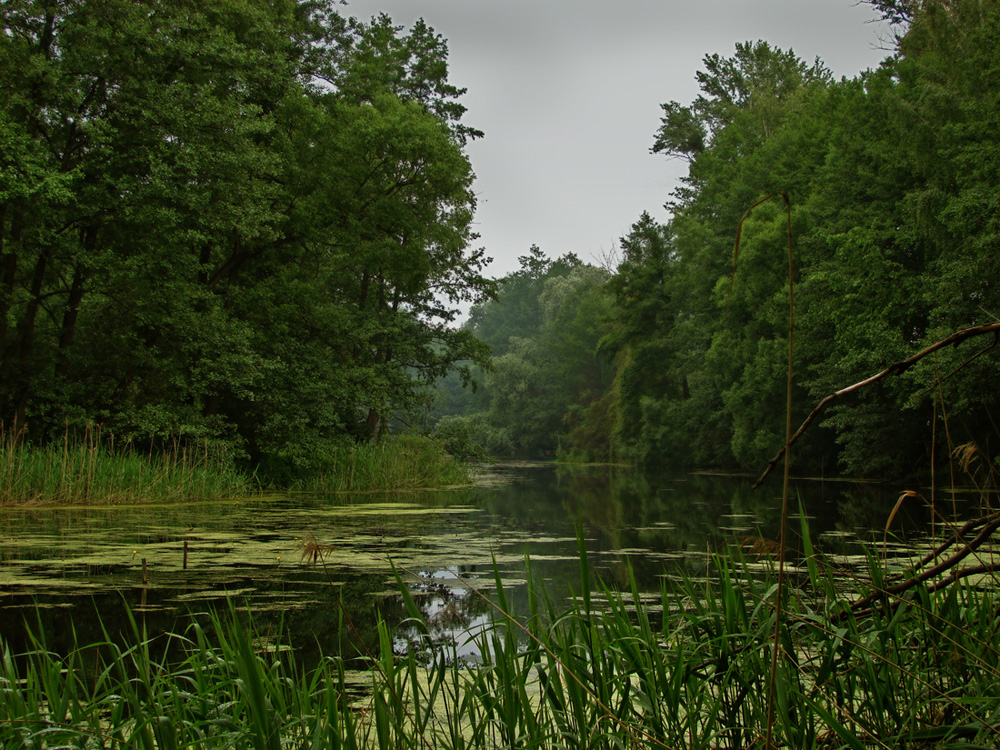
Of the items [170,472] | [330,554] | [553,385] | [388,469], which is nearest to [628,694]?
[330,554]

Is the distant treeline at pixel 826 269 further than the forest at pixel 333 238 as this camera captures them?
Yes

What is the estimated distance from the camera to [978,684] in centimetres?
245

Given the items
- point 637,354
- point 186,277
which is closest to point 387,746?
point 186,277

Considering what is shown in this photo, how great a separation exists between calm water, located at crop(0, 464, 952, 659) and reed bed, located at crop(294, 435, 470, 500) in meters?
3.78

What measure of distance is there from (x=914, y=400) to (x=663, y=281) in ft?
80.1

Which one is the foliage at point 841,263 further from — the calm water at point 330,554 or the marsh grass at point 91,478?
the marsh grass at point 91,478

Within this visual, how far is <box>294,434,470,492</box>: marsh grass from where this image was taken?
18938 mm

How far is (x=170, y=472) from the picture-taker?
14.6 m

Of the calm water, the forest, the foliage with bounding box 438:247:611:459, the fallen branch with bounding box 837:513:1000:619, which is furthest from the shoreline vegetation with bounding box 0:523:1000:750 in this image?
the foliage with bounding box 438:247:611:459

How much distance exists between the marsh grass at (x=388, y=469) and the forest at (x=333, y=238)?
593mm

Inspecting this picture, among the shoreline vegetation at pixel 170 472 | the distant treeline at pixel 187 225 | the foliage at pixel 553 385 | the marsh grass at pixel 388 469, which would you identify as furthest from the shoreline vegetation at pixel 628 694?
the foliage at pixel 553 385

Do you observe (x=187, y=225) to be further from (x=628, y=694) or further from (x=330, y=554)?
(x=628, y=694)

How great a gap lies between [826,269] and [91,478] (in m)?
19.3

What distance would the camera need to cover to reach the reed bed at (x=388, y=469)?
18.9 m
